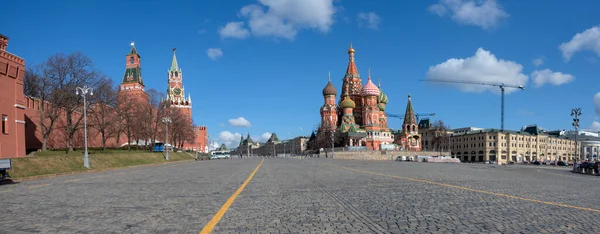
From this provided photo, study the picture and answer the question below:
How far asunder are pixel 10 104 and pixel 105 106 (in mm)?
16634

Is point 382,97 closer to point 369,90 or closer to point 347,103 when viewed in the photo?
point 369,90

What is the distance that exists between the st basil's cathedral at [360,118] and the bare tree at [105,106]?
64.9 metres

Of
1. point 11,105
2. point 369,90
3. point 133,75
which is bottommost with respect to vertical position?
point 11,105

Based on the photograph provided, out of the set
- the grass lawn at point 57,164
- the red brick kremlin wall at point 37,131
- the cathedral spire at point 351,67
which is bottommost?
the grass lawn at point 57,164

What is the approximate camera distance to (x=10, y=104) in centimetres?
3631

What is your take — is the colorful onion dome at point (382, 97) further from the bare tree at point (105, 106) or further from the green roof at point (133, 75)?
the bare tree at point (105, 106)

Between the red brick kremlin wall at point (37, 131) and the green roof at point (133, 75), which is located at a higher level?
the green roof at point (133, 75)

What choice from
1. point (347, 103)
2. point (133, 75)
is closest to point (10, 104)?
point (133, 75)

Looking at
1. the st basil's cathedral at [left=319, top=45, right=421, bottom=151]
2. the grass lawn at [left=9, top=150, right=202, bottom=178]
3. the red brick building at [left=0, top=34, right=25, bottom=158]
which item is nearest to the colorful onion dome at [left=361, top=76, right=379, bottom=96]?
the st basil's cathedral at [left=319, top=45, right=421, bottom=151]

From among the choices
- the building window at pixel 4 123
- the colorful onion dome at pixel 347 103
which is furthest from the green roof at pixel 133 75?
the building window at pixel 4 123

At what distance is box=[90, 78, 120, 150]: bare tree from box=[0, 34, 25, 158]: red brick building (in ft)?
28.6

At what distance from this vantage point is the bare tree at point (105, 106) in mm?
46719

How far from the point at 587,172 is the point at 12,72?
4702cm

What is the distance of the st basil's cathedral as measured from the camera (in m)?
113
